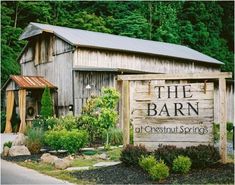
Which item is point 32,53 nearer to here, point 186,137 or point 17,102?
point 17,102

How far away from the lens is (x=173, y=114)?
39.2 ft

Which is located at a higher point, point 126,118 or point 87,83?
point 87,83

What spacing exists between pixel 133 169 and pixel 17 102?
59.4 ft

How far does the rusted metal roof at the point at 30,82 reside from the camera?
2559cm

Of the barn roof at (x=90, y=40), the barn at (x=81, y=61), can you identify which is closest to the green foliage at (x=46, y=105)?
the barn at (x=81, y=61)

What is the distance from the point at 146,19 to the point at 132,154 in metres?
42.1

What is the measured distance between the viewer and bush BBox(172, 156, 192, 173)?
1037 centimetres

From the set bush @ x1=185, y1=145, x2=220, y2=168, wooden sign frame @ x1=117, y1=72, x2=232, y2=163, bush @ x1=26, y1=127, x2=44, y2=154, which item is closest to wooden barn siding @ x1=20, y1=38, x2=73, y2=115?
bush @ x1=26, y1=127, x2=44, y2=154

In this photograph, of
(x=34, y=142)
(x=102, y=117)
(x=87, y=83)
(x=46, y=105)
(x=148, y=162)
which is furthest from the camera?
(x=87, y=83)

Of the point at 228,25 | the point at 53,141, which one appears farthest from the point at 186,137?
the point at 228,25

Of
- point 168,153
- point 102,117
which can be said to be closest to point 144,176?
point 168,153

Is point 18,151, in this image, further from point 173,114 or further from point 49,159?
point 173,114

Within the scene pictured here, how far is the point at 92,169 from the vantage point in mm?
11781

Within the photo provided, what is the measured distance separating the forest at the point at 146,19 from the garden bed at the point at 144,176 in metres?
30.0
